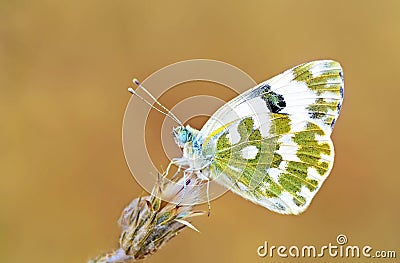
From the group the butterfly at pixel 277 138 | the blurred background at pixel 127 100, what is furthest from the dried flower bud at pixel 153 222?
the blurred background at pixel 127 100

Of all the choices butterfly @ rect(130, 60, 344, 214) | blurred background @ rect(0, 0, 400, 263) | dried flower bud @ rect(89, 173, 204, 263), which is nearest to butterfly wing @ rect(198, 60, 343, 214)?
butterfly @ rect(130, 60, 344, 214)

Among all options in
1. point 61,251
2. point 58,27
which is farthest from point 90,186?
point 58,27

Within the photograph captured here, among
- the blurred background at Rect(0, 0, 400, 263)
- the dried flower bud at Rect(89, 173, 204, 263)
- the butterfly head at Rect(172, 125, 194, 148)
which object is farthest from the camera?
the blurred background at Rect(0, 0, 400, 263)

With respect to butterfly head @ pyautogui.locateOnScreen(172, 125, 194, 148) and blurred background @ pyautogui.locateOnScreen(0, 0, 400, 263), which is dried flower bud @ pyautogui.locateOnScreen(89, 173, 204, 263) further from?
blurred background @ pyautogui.locateOnScreen(0, 0, 400, 263)

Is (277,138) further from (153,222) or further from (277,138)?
(153,222)

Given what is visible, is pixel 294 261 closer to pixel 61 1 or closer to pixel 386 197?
Answer: pixel 386 197

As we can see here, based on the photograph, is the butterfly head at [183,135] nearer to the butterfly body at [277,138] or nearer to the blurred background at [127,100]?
the butterfly body at [277,138]

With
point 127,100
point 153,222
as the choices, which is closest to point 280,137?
point 153,222
